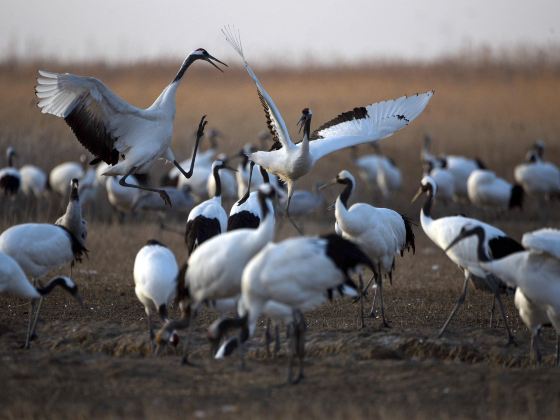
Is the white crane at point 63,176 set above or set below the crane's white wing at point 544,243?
below

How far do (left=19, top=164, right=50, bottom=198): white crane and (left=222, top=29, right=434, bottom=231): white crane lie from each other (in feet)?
23.2

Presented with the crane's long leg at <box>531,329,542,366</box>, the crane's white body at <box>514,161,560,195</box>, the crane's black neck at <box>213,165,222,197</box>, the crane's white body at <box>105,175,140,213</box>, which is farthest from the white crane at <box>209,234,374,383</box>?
the crane's white body at <box>514,161,560,195</box>

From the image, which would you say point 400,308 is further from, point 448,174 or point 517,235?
point 448,174

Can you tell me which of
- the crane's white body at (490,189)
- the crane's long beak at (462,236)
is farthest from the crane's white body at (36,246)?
the crane's white body at (490,189)

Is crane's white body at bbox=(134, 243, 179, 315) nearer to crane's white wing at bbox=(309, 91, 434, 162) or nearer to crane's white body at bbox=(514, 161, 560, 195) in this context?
crane's white wing at bbox=(309, 91, 434, 162)

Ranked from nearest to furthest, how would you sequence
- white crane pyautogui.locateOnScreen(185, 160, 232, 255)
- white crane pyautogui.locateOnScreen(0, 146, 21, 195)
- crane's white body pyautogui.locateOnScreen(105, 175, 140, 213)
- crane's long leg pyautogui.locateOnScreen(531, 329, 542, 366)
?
crane's long leg pyautogui.locateOnScreen(531, 329, 542, 366), white crane pyautogui.locateOnScreen(185, 160, 232, 255), crane's white body pyautogui.locateOnScreen(105, 175, 140, 213), white crane pyautogui.locateOnScreen(0, 146, 21, 195)

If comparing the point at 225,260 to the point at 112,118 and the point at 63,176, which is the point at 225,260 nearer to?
the point at 112,118

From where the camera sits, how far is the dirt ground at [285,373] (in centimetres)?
481

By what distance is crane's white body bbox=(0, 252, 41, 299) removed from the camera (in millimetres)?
6191

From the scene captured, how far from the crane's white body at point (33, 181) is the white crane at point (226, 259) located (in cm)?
974

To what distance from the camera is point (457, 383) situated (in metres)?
5.16

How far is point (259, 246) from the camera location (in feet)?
18.6

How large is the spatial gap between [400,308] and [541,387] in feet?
10.6

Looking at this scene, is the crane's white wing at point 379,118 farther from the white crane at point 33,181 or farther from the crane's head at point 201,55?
the white crane at point 33,181
